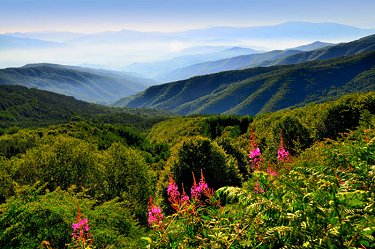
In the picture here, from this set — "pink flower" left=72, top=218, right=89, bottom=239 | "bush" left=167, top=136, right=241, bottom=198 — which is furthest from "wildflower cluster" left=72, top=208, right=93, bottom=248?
"bush" left=167, top=136, right=241, bottom=198

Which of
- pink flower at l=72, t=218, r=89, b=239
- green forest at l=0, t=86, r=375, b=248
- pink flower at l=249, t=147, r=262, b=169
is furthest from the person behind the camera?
pink flower at l=249, t=147, r=262, b=169

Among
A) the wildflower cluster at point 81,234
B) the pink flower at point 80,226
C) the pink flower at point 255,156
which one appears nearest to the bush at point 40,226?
the pink flower at point 80,226

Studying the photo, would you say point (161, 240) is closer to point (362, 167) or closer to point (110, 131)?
point (362, 167)

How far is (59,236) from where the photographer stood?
18719 mm

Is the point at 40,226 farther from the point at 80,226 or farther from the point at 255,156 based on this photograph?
the point at 255,156

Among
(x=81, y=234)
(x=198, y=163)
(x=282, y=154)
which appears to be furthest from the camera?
(x=198, y=163)

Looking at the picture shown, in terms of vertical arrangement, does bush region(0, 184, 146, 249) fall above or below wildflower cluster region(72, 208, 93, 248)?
below

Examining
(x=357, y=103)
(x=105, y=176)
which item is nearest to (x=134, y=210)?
(x=105, y=176)

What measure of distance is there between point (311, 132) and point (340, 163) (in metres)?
48.8

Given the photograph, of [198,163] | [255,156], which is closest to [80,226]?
[255,156]

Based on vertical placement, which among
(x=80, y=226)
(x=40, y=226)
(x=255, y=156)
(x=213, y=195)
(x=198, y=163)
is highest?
(x=213, y=195)

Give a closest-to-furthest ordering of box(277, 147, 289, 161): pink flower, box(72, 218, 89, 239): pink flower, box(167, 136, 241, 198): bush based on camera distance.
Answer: box(72, 218, 89, 239): pink flower
box(277, 147, 289, 161): pink flower
box(167, 136, 241, 198): bush

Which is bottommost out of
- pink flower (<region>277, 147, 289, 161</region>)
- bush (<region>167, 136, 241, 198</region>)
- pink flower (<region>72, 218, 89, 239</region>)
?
bush (<region>167, 136, 241, 198</region>)

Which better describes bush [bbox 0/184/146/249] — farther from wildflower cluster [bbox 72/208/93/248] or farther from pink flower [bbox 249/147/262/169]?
pink flower [bbox 249/147/262/169]
